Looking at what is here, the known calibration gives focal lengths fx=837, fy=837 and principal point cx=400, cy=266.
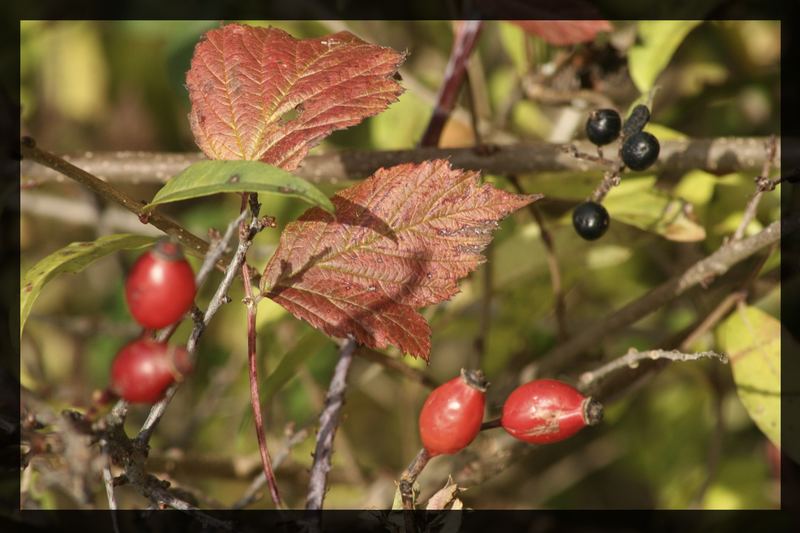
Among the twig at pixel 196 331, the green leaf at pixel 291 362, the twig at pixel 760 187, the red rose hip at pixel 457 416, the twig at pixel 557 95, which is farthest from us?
the twig at pixel 557 95

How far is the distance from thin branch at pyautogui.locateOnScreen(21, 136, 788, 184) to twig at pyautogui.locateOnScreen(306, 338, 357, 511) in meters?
0.41

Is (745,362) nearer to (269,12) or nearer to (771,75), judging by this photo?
(771,75)

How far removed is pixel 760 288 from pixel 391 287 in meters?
0.98

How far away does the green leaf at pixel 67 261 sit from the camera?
4.09 ft

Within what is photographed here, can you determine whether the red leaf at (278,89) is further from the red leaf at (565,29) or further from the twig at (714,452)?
the twig at (714,452)

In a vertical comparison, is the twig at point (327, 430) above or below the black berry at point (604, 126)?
below

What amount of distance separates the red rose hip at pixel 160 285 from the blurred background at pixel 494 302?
700mm

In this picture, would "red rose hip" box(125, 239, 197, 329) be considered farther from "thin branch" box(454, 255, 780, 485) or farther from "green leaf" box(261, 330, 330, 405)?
"thin branch" box(454, 255, 780, 485)

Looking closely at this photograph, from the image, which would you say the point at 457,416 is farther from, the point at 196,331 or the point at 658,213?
the point at 658,213

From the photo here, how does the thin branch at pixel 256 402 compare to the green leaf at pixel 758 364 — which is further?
the green leaf at pixel 758 364

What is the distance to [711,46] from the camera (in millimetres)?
2793

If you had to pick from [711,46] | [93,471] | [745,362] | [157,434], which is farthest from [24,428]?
[711,46]

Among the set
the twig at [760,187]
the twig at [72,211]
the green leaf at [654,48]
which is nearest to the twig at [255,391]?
the twig at [760,187]

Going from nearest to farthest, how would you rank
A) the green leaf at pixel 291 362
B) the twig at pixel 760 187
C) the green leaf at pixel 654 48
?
1. the twig at pixel 760 187
2. the green leaf at pixel 291 362
3. the green leaf at pixel 654 48
